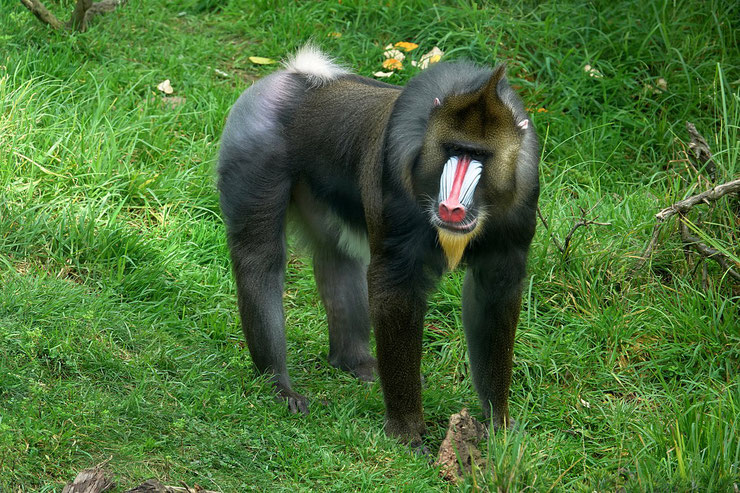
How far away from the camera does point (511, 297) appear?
155 inches

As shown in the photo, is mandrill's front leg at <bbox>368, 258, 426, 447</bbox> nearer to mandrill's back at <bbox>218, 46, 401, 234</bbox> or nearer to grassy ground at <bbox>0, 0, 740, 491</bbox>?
grassy ground at <bbox>0, 0, 740, 491</bbox>

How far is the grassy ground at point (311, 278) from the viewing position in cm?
366

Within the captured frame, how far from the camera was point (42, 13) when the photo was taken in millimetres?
6172

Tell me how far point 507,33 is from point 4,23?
10.9 feet

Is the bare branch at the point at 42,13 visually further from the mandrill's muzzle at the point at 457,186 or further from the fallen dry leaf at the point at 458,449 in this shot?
the fallen dry leaf at the point at 458,449

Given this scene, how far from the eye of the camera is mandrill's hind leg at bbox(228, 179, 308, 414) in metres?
4.20

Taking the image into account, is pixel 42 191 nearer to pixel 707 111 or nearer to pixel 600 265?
pixel 600 265

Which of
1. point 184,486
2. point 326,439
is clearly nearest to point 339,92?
point 326,439

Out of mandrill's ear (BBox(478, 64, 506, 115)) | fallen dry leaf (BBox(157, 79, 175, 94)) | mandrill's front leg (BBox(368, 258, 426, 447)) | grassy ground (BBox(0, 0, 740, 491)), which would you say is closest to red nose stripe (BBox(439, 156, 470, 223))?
mandrill's ear (BBox(478, 64, 506, 115))

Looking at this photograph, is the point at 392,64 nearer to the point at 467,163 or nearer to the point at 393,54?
the point at 393,54

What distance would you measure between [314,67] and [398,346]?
143 centimetres

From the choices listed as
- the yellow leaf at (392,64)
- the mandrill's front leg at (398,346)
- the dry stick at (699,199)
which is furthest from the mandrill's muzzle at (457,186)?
the yellow leaf at (392,64)

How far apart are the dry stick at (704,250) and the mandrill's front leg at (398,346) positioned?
5.24ft

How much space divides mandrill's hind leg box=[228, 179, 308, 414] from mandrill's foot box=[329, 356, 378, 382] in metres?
0.43
